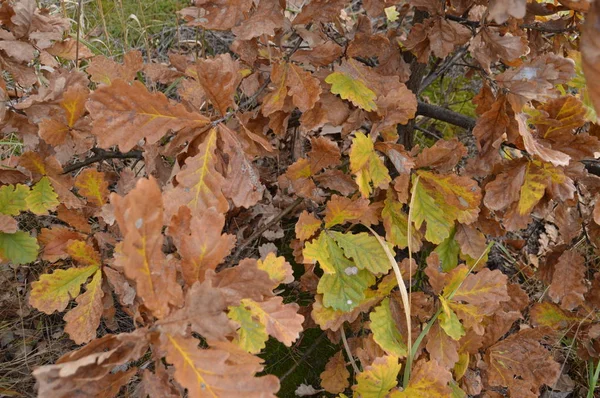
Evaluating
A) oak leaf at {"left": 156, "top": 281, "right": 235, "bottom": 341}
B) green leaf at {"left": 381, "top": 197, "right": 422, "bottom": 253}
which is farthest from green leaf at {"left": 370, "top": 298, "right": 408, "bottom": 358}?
oak leaf at {"left": 156, "top": 281, "right": 235, "bottom": 341}

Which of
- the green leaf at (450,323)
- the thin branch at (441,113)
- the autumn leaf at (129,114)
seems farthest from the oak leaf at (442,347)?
the autumn leaf at (129,114)

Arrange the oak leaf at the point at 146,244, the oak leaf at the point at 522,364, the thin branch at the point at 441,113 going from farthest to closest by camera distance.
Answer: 1. the thin branch at the point at 441,113
2. the oak leaf at the point at 522,364
3. the oak leaf at the point at 146,244

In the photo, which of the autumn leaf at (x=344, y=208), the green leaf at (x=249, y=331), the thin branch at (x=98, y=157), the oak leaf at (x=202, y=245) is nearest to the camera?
the oak leaf at (x=202, y=245)

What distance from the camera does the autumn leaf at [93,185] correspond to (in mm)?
1509

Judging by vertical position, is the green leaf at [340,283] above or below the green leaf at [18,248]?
below

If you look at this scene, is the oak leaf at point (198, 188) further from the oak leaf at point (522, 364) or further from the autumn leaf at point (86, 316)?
the oak leaf at point (522, 364)

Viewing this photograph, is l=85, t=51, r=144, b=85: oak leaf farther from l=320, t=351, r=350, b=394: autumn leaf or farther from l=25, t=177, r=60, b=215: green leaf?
l=320, t=351, r=350, b=394: autumn leaf

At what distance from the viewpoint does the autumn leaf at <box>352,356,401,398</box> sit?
4.06ft

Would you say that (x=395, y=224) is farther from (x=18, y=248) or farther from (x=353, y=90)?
(x=18, y=248)

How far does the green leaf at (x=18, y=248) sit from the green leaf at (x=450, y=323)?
1.13 metres

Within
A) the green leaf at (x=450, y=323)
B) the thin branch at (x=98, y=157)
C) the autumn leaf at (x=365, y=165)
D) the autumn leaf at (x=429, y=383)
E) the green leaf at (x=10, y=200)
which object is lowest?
the autumn leaf at (x=429, y=383)

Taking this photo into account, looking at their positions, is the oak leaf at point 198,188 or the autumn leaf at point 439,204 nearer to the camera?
the oak leaf at point 198,188

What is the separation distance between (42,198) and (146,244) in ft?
2.74

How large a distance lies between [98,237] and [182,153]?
0.42m
